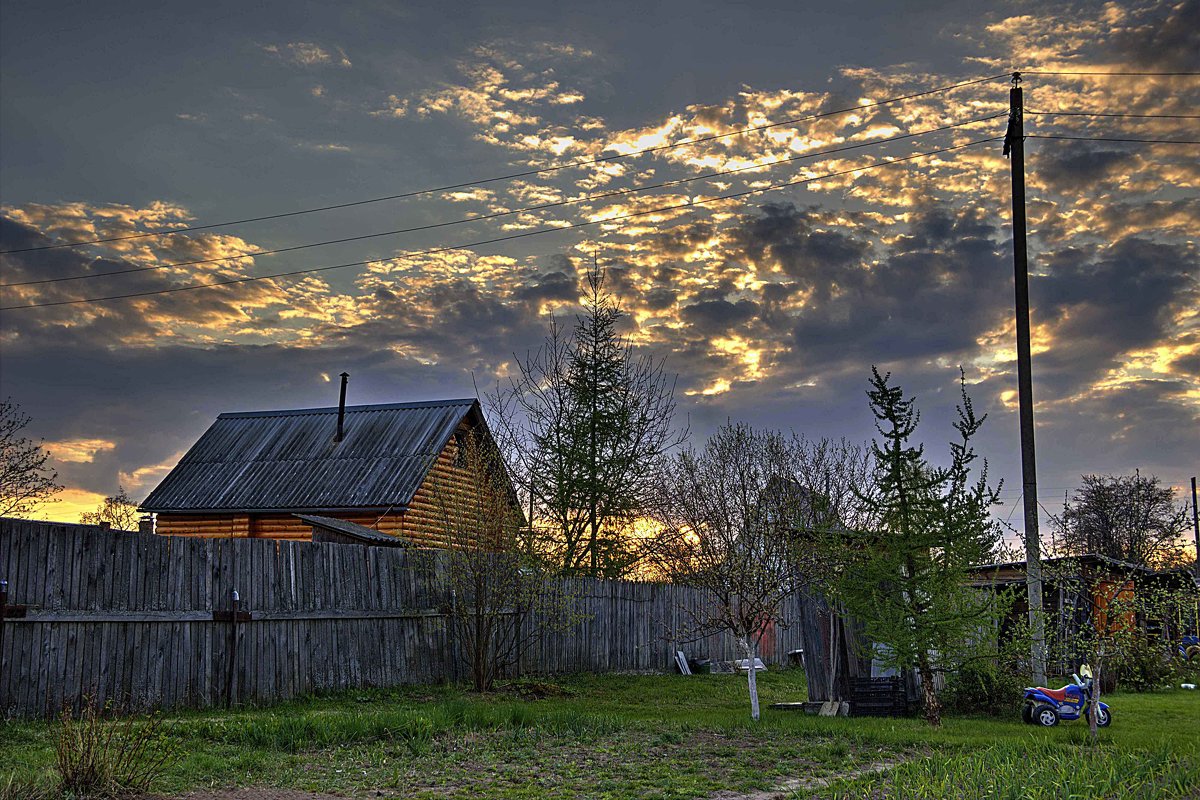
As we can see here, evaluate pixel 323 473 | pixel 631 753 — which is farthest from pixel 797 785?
pixel 323 473

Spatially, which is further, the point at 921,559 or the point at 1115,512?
the point at 1115,512

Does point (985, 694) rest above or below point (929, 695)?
below

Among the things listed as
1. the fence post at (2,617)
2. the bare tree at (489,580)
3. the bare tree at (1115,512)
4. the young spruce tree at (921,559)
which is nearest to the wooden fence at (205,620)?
the fence post at (2,617)

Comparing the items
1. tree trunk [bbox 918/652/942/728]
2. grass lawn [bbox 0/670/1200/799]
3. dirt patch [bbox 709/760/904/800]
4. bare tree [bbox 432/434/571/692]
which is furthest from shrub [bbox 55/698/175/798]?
bare tree [bbox 432/434/571/692]

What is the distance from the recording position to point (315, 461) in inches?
1196

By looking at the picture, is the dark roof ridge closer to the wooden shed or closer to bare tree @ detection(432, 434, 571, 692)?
the wooden shed

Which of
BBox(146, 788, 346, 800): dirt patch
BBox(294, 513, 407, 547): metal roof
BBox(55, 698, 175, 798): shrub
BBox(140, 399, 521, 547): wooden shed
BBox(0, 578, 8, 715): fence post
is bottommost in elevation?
BBox(146, 788, 346, 800): dirt patch

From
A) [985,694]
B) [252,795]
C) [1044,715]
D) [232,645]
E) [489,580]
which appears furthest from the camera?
[489,580]

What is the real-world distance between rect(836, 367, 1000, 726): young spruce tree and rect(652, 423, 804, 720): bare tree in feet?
5.24

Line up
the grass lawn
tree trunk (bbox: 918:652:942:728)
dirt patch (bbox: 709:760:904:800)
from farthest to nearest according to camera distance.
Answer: tree trunk (bbox: 918:652:942:728)
dirt patch (bbox: 709:760:904:800)
the grass lawn

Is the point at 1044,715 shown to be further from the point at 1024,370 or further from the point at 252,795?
the point at 252,795

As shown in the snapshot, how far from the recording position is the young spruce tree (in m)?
14.3

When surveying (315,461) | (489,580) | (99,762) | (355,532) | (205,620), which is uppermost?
(315,461)

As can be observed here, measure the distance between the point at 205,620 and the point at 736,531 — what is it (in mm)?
9899
